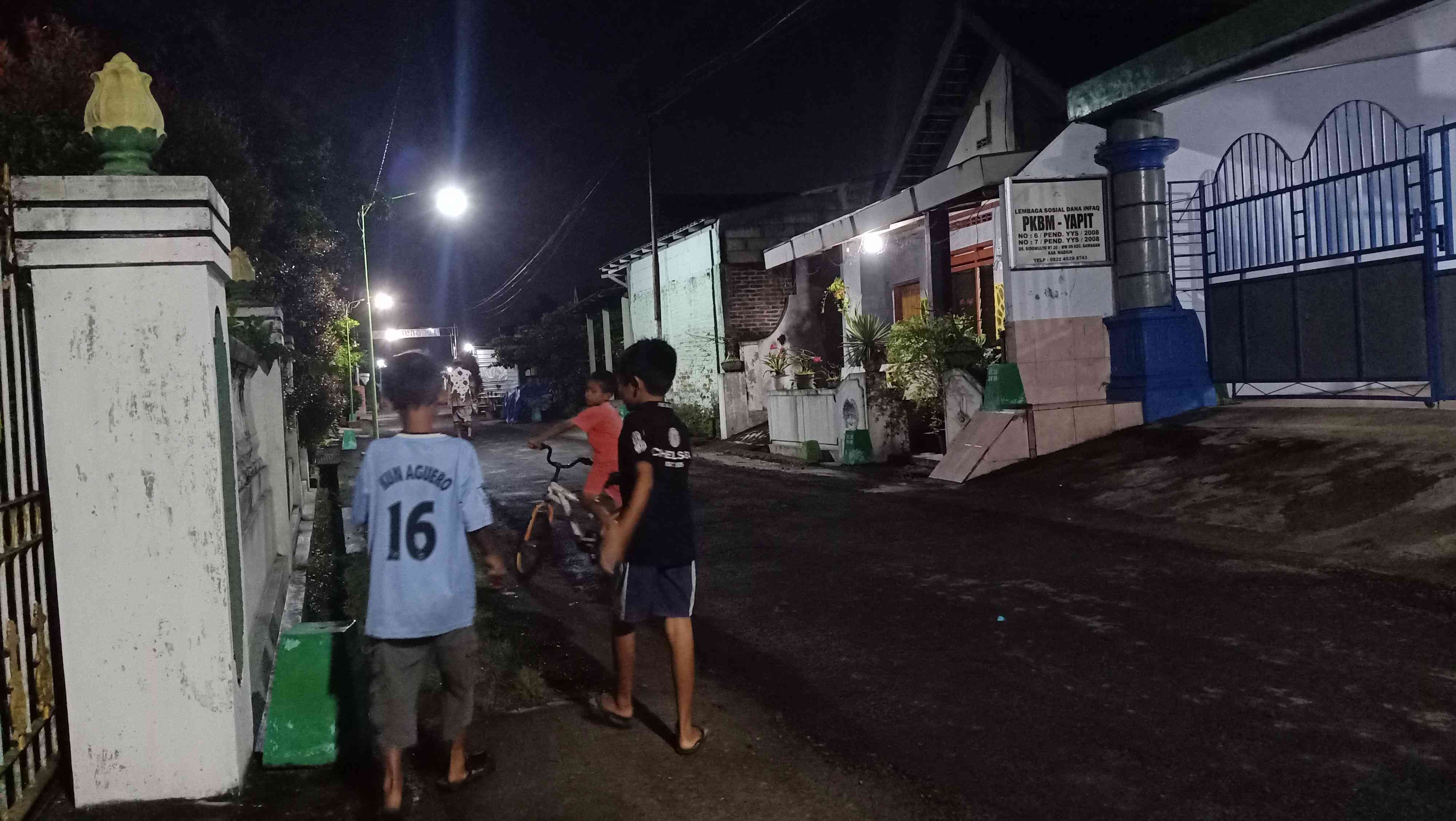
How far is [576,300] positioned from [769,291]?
16.3 meters

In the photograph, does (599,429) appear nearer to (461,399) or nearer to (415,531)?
(415,531)

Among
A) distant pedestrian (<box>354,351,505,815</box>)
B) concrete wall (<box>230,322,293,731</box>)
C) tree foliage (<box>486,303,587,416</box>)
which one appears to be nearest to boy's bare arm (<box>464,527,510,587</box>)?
distant pedestrian (<box>354,351,505,815</box>)

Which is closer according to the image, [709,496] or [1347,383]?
[1347,383]

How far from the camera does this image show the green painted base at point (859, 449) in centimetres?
1553

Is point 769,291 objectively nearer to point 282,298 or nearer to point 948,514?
point 282,298

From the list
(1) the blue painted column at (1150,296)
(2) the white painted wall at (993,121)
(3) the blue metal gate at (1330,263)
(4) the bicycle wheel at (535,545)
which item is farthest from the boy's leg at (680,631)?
(2) the white painted wall at (993,121)

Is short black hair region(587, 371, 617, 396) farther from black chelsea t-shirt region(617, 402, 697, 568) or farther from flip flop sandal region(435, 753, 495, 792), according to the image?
flip flop sandal region(435, 753, 495, 792)

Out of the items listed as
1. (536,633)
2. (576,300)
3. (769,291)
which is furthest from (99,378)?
(576,300)

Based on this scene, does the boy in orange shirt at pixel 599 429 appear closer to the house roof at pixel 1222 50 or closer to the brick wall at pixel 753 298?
the house roof at pixel 1222 50

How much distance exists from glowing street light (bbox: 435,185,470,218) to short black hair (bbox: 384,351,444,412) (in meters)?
19.5

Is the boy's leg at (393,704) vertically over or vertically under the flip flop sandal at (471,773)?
over

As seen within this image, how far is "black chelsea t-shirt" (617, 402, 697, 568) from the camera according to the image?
428 centimetres

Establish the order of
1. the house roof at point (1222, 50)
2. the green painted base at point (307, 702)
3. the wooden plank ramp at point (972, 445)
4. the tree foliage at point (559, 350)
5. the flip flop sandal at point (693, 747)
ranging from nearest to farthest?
the green painted base at point (307, 702) < the flip flop sandal at point (693, 747) < the house roof at point (1222, 50) < the wooden plank ramp at point (972, 445) < the tree foliage at point (559, 350)

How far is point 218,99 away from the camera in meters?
14.0
